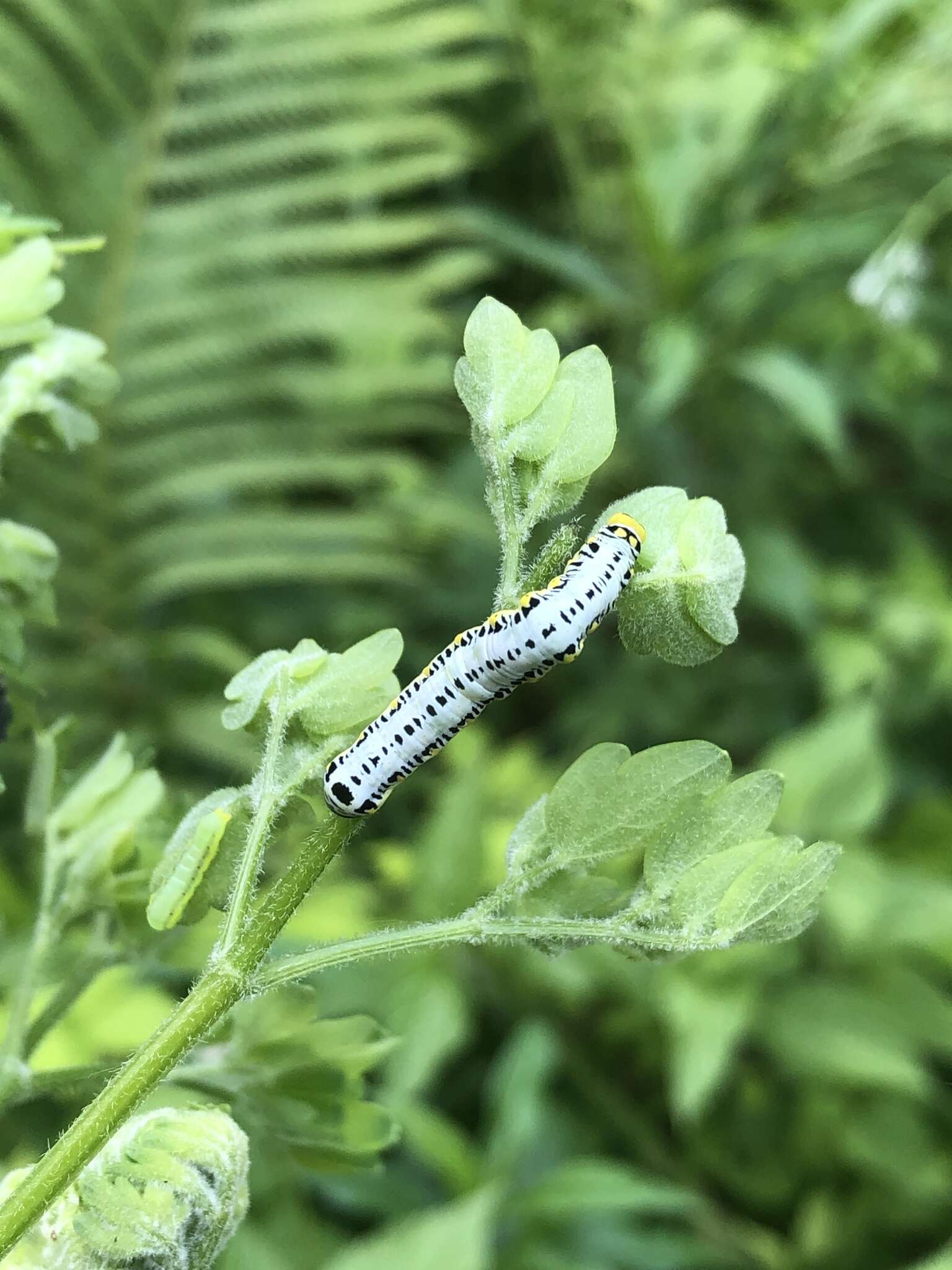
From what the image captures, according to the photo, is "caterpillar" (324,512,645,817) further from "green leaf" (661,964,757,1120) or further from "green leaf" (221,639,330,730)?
"green leaf" (661,964,757,1120)

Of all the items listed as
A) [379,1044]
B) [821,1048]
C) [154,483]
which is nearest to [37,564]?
[379,1044]

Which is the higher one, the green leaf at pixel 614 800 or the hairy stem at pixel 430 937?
the green leaf at pixel 614 800

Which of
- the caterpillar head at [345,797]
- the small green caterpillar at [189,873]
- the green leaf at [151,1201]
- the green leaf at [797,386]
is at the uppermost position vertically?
the green leaf at [797,386]

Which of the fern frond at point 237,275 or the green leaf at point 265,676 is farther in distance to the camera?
the fern frond at point 237,275

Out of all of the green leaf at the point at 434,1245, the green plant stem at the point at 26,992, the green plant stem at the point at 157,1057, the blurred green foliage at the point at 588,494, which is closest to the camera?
the green plant stem at the point at 157,1057

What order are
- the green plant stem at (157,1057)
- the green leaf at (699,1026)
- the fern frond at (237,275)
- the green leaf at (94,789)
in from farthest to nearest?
the fern frond at (237,275) → the green leaf at (699,1026) → the green leaf at (94,789) → the green plant stem at (157,1057)

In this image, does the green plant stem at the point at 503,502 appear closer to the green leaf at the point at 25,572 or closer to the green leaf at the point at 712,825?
the green leaf at the point at 712,825

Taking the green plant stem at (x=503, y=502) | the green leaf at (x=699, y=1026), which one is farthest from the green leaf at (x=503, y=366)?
the green leaf at (x=699, y=1026)
